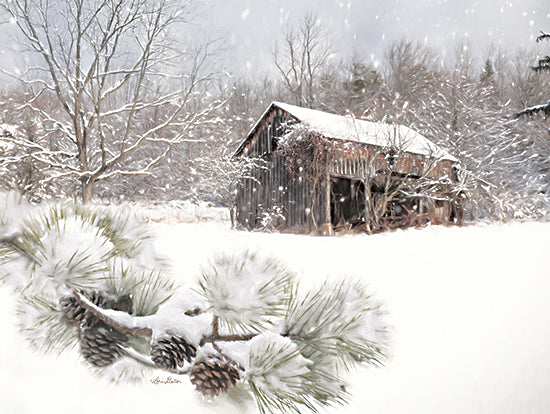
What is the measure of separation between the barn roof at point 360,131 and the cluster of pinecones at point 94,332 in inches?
387

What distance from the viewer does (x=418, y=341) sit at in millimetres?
1385

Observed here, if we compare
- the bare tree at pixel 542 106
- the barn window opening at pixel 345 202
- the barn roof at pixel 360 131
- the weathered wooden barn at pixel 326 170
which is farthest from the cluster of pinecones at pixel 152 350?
the bare tree at pixel 542 106

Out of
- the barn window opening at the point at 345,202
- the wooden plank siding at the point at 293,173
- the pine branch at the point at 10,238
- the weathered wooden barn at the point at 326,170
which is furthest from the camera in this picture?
the barn window opening at the point at 345,202

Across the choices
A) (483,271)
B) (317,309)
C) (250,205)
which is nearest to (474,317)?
(483,271)

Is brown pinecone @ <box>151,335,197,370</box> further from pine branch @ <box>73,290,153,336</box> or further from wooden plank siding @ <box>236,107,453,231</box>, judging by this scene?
wooden plank siding @ <box>236,107,453,231</box>

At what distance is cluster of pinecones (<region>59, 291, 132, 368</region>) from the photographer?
75cm

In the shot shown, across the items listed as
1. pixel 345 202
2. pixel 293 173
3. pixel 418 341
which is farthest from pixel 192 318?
pixel 345 202

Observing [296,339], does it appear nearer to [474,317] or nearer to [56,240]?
[56,240]

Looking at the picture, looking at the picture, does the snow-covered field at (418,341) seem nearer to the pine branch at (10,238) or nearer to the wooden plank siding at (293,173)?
the pine branch at (10,238)

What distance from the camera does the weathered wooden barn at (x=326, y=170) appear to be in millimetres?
10281

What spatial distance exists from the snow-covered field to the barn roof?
8.12 metres

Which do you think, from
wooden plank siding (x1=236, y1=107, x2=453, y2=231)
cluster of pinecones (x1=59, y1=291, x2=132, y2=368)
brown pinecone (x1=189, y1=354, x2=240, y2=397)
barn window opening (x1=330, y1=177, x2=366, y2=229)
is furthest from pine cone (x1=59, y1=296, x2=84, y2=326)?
barn window opening (x1=330, y1=177, x2=366, y2=229)

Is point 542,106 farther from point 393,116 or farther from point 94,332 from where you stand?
point 94,332

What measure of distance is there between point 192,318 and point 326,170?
Result: 9.95 metres
